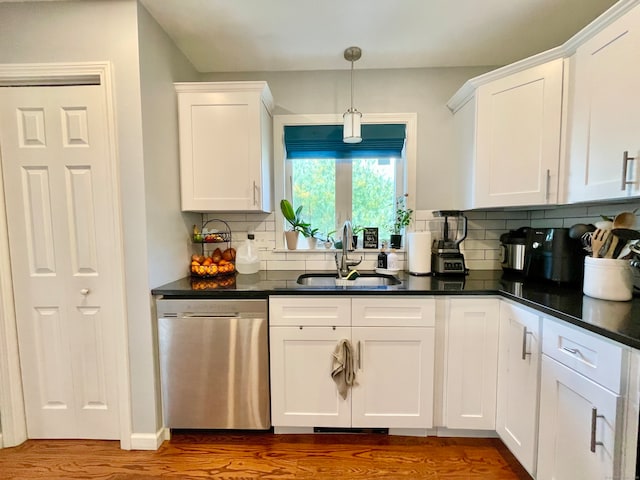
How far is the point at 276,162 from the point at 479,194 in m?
1.50

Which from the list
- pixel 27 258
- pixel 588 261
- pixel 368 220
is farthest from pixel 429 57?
pixel 27 258

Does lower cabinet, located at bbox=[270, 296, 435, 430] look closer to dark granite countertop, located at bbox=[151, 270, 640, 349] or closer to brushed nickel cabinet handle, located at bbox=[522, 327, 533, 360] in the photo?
dark granite countertop, located at bbox=[151, 270, 640, 349]

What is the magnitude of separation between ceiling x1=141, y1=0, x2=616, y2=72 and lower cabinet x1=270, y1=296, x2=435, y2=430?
5.38 feet

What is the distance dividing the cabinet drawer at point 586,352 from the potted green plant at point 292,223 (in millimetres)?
1629

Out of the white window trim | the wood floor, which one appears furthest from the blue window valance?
the wood floor

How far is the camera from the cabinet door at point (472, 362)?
1.63 metres

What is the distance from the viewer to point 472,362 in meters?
1.64

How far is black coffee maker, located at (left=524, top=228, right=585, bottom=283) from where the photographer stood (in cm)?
167

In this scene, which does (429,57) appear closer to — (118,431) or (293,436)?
(293,436)

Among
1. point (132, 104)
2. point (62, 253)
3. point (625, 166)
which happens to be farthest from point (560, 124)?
point (62, 253)

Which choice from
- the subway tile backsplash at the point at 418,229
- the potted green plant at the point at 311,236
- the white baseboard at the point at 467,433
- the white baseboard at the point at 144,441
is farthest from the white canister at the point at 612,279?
the white baseboard at the point at 144,441

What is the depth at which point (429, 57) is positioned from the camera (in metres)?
2.07

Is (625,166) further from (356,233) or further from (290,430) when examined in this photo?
(290,430)

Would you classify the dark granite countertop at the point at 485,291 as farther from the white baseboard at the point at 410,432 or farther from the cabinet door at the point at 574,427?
the white baseboard at the point at 410,432
